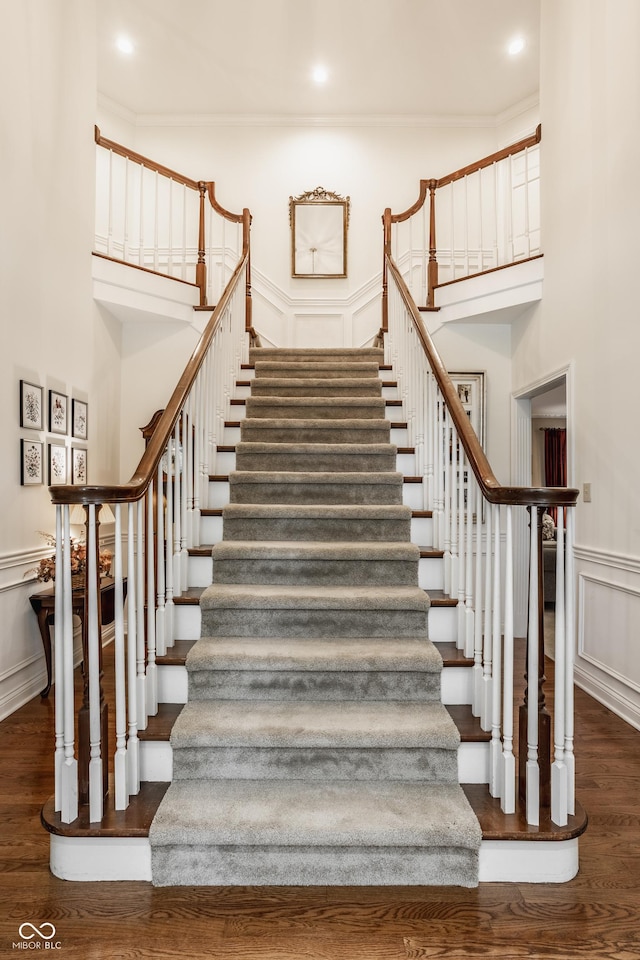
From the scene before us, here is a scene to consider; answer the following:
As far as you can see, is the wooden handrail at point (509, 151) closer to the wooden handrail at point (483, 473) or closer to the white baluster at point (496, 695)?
the wooden handrail at point (483, 473)

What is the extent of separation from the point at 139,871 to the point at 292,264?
5.88m

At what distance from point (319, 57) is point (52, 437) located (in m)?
4.64

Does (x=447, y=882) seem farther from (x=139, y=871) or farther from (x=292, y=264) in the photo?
(x=292, y=264)

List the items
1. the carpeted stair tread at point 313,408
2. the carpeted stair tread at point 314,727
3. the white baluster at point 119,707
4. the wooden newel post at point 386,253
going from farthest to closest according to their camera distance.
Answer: the wooden newel post at point 386,253
the carpeted stair tread at point 313,408
the carpeted stair tread at point 314,727
the white baluster at point 119,707

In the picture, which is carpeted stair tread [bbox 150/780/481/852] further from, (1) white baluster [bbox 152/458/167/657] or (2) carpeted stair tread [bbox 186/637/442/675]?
(1) white baluster [bbox 152/458/167/657]

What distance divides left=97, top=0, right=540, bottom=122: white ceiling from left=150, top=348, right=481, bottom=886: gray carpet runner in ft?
14.2

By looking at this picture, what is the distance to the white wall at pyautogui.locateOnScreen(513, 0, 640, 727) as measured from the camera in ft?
10.2

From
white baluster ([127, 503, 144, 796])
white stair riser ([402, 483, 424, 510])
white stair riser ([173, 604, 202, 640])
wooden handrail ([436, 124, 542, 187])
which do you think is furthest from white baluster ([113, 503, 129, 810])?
wooden handrail ([436, 124, 542, 187])

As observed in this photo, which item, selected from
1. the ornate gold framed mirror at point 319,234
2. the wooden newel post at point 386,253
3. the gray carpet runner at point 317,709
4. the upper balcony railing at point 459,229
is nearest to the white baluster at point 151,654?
the gray carpet runner at point 317,709

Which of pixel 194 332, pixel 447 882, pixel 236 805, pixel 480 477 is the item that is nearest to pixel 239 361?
pixel 194 332

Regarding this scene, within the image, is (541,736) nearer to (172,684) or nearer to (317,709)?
(317,709)

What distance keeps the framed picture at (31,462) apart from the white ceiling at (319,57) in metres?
4.24

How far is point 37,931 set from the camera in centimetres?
157

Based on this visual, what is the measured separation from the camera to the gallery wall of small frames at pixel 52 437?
11.1 feet
